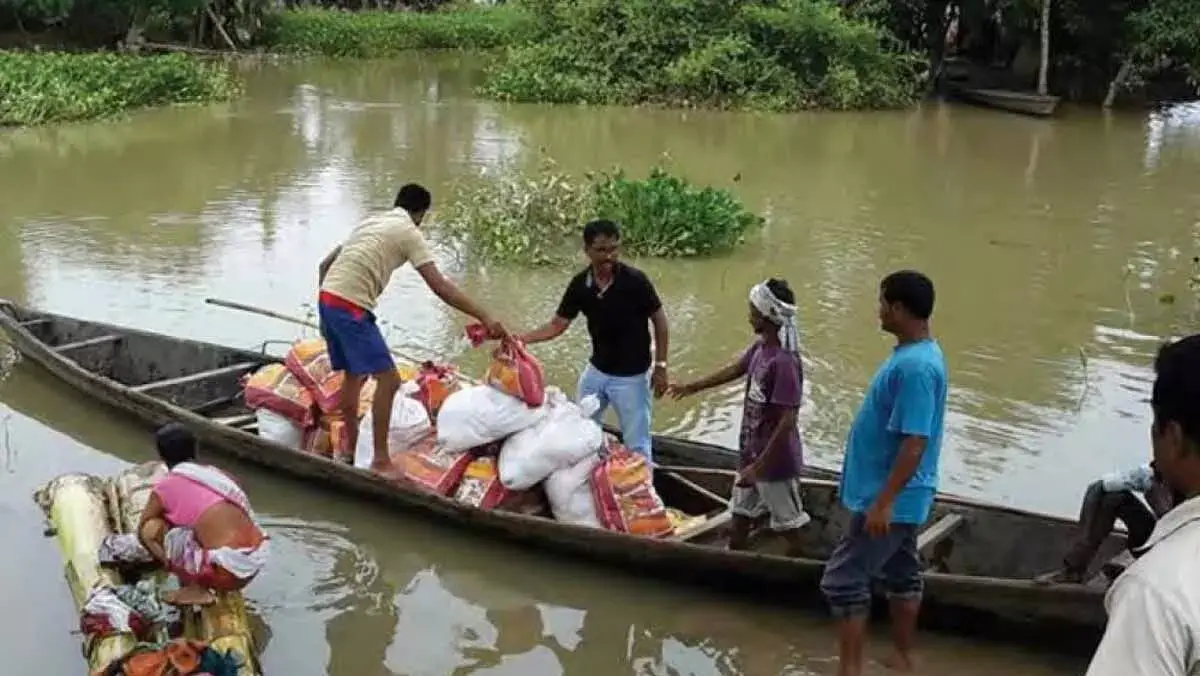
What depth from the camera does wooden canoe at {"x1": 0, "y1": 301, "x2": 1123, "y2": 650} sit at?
4.89m

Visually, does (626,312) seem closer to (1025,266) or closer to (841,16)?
(1025,266)

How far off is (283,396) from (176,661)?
8.60ft

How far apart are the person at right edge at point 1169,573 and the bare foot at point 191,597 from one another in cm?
355

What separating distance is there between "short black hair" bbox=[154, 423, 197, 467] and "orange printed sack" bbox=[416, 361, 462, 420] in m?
1.68

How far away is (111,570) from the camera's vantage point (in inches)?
198

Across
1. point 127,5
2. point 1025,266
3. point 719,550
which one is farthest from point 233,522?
point 127,5

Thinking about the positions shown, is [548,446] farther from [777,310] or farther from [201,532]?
[201,532]

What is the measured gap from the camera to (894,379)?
13.8 feet

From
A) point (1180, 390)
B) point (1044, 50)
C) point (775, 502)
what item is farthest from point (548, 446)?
point (1044, 50)

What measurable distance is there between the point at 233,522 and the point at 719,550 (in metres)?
1.91

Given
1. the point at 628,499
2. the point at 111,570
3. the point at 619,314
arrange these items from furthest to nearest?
the point at 619,314
the point at 628,499
the point at 111,570

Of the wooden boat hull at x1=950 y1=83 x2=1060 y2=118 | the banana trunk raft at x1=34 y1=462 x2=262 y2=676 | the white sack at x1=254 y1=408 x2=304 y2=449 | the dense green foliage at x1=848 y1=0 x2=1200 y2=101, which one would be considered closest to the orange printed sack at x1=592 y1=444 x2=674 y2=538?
the banana trunk raft at x1=34 y1=462 x2=262 y2=676

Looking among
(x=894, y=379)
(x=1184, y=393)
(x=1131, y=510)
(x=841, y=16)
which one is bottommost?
(x=1131, y=510)

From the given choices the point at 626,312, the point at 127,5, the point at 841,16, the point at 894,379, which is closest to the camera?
the point at 894,379
